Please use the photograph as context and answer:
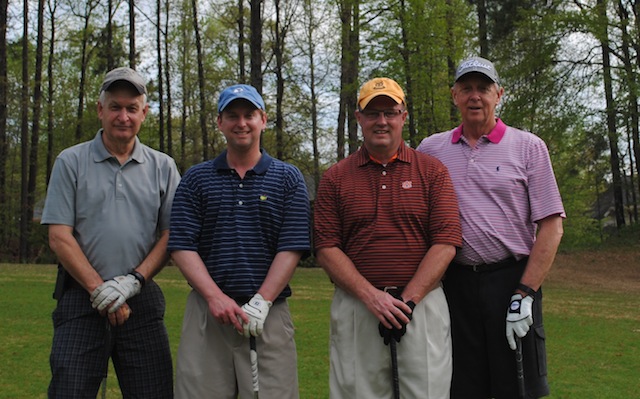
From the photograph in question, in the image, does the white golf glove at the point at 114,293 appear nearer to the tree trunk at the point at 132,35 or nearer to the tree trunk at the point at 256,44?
the tree trunk at the point at 256,44

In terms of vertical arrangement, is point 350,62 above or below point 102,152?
above

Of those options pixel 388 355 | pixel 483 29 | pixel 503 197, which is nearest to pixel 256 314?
pixel 388 355

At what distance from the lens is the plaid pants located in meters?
3.56

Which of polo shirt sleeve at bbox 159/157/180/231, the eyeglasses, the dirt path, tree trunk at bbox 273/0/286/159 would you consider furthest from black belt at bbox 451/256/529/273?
tree trunk at bbox 273/0/286/159

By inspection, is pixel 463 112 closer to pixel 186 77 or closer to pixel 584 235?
pixel 584 235

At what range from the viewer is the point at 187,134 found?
35688 mm

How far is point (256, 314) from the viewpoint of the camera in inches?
130

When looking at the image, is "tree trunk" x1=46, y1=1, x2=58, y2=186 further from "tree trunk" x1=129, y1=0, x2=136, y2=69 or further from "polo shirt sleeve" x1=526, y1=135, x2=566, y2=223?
"polo shirt sleeve" x1=526, y1=135, x2=566, y2=223

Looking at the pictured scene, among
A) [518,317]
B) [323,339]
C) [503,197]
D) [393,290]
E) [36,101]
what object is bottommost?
[323,339]

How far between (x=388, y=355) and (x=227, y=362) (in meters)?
0.86

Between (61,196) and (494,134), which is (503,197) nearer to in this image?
(494,134)

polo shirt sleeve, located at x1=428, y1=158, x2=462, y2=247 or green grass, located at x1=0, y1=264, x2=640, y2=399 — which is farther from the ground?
polo shirt sleeve, located at x1=428, y1=158, x2=462, y2=247

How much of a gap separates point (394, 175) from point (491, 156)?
63cm

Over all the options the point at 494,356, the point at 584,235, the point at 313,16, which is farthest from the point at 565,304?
the point at 313,16
